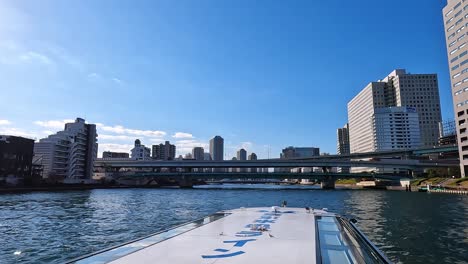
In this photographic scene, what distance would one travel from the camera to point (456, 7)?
359 ft

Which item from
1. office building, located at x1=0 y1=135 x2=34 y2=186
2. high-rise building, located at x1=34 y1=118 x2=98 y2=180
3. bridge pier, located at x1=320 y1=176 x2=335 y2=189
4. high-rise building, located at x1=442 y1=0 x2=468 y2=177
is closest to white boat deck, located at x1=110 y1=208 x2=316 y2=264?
office building, located at x1=0 y1=135 x2=34 y2=186

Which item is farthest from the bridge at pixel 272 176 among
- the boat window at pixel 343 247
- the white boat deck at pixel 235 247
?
the white boat deck at pixel 235 247

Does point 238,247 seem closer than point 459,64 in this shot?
Yes

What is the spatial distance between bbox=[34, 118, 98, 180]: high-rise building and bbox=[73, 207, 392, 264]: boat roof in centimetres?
12864

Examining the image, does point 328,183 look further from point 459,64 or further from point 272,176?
point 459,64

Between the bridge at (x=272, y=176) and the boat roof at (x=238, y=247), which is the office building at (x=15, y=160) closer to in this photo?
the bridge at (x=272, y=176)

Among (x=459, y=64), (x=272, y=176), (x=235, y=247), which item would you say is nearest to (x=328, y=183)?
(x=272, y=176)

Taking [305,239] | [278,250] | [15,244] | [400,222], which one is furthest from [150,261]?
[400,222]

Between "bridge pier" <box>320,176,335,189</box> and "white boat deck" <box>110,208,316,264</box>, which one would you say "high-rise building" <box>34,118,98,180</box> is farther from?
"white boat deck" <box>110,208,316,264</box>

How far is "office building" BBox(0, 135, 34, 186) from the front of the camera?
99562 millimetres

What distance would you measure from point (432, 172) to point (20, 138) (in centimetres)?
15407

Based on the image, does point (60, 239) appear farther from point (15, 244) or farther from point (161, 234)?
point (161, 234)

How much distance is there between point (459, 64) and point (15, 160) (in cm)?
15235

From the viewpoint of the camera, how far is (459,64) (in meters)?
107
